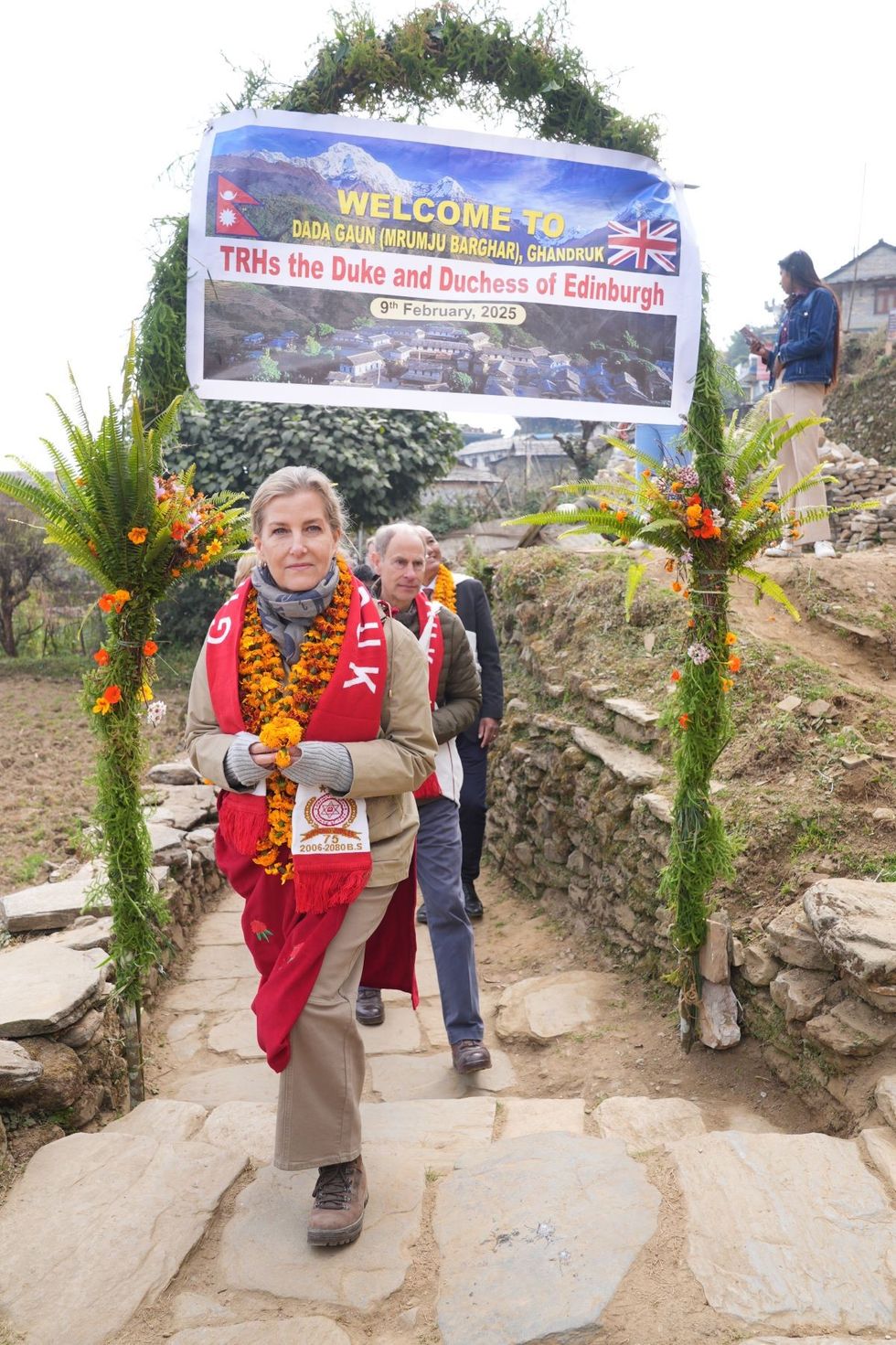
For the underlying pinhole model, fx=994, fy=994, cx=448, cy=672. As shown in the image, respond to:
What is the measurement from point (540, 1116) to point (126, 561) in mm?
2193

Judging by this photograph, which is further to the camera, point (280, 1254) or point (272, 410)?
point (272, 410)

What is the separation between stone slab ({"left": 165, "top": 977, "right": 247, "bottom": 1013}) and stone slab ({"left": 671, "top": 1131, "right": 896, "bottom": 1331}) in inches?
96.5

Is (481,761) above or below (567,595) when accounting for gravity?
below

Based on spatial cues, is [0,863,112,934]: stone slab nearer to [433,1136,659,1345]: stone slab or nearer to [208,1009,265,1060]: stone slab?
[208,1009,265,1060]: stone slab

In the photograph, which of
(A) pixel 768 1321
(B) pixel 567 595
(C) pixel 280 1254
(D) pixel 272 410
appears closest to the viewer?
(A) pixel 768 1321

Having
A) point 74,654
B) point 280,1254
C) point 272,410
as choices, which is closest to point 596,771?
point 280,1254

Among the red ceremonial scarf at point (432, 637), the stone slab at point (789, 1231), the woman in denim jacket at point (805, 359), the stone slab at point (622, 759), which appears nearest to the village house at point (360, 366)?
the red ceremonial scarf at point (432, 637)

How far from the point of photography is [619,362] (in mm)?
3756

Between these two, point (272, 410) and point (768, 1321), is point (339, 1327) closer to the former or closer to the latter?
point (768, 1321)

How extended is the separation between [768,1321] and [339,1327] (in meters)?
0.89

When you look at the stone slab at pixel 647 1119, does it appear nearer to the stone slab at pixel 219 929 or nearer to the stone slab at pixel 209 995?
the stone slab at pixel 209 995

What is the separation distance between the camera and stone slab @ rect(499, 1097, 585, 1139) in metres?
2.96

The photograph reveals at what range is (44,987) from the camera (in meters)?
3.18

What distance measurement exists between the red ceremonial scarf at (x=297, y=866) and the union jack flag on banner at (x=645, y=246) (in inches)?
73.4
